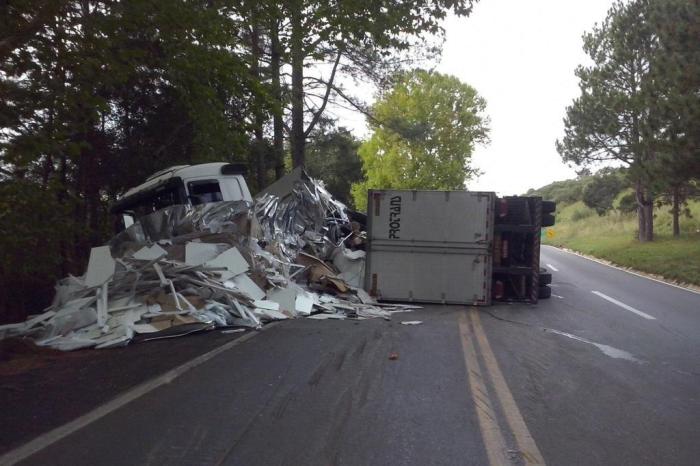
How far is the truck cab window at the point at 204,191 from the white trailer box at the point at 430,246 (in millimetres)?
3472

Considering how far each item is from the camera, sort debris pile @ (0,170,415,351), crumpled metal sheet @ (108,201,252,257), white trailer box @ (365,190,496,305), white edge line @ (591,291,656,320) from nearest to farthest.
→ debris pile @ (0,170,415,351) < white edge line @ (591,291,656,320) < crumpled metal sheet @ (108,201,252,257) < white trailer box @ (365,190,496,305)

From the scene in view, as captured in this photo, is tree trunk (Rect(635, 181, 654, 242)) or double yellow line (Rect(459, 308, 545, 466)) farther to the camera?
tree trunk (Rect(635, 181, 654, 242))

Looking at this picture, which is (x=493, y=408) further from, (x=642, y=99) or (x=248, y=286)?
(x=642, y=99)

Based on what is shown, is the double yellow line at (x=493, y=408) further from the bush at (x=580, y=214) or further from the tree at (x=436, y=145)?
the bush at (x=580, y=214)

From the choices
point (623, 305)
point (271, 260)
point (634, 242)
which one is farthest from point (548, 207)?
point (634, 242)

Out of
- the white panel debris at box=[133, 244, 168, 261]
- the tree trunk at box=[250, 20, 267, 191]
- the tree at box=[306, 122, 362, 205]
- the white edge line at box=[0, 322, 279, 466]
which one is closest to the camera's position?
the white edge line at box=[0, 322, 279, 466]

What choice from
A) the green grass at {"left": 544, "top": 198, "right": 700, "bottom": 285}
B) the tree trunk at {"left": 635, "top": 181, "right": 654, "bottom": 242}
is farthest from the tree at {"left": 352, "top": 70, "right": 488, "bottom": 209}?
the tree trunk at {"left": 635, "top": 181, "right": 654, "bottom": 242}

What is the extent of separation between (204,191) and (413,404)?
970 centimetres

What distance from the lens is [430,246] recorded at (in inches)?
534

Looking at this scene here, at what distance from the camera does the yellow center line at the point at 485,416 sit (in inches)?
189

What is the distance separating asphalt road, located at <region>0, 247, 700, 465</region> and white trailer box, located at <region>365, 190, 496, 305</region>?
3.21m

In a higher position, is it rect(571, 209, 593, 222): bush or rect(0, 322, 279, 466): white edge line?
rect(571, 209, 593, 222): bush

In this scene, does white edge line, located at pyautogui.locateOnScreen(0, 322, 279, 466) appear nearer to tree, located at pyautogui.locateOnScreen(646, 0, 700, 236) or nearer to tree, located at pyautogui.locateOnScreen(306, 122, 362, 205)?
tree, located at pyautogui.locateOnScreen(646, 0, 700, 236)

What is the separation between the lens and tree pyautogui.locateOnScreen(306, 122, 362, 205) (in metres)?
29.8
